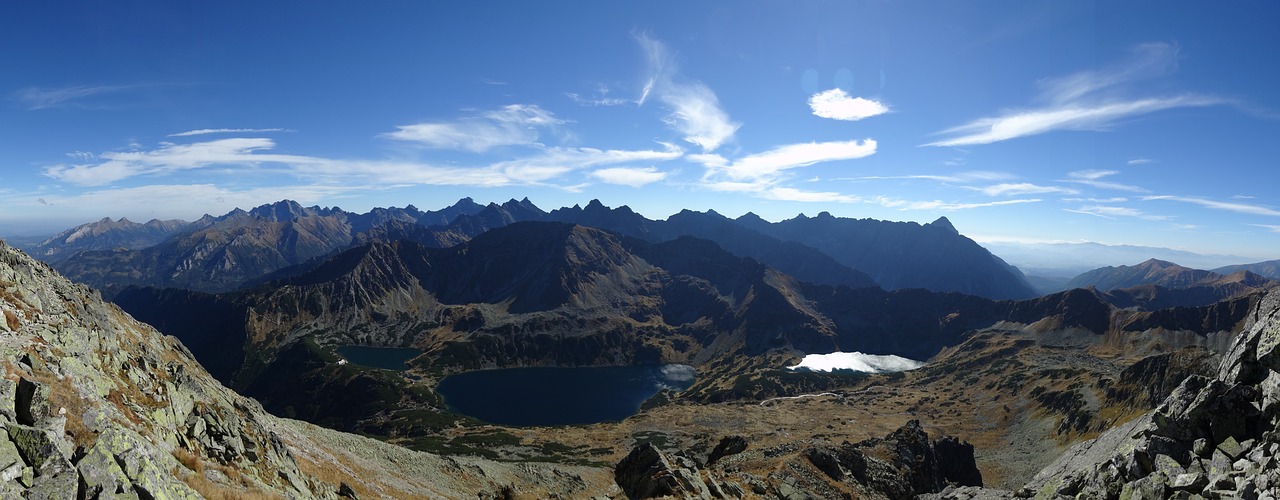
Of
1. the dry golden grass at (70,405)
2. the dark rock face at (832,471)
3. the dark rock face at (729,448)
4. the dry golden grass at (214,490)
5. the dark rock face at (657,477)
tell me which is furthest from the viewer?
the dark rock face at (729,448)

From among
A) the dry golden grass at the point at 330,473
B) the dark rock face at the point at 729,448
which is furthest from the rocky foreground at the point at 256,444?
the dark rock face at the point at 729,448

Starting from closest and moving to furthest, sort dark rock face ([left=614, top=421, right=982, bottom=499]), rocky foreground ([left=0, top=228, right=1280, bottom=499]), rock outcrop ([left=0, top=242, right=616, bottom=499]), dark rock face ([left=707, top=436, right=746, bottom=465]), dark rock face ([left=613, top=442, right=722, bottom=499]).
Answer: rock outcrop ([left=0, top=242, right=616, bottom=499])
rocky foreground ([left=0, top=228, right=1280, bottom=499])
dark rock face ([left=613, top=442, right=722, bottom=499])
dark rock face ([left=614, top=421, right=982, bottom=499])
dark rock face ([left=707, top=436, right=746, bottom=465])

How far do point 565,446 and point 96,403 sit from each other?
15911 centimetres

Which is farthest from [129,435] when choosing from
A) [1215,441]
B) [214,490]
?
[1215,441]

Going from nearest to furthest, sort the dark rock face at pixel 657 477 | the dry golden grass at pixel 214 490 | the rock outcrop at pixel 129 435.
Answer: the rock outcrop at pixel 129 435, the dry golden grass at pixel 214 490, the dark rock face at pixel 657 477

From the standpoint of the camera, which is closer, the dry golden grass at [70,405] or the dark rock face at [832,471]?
the dry golden grass at [70,405]

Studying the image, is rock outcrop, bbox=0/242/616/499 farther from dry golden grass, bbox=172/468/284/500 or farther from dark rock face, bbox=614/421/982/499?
dark rock face, bbox=614/421/982/499

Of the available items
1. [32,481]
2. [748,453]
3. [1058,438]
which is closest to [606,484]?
[748,453]

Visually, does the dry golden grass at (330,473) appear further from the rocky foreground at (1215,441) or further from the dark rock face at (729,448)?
the dark rock face at (729,448)

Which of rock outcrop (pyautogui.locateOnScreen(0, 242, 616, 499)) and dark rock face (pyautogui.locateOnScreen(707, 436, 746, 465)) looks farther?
dark rock face (pyautogui.locateOnScreen(707, 436, 746, 465))

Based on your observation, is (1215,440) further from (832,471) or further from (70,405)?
(832,471)

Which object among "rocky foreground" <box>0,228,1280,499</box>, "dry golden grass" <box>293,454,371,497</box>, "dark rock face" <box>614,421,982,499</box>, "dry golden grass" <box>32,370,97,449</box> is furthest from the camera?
"dark rock face" <box>614,421,982,499</box>

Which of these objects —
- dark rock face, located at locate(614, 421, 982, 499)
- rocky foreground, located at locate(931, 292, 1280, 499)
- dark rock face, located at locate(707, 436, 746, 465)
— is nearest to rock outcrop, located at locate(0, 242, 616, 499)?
dark rock face, located at locate(614, 421, 982, 499)

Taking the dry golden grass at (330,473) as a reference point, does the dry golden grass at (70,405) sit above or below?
above
